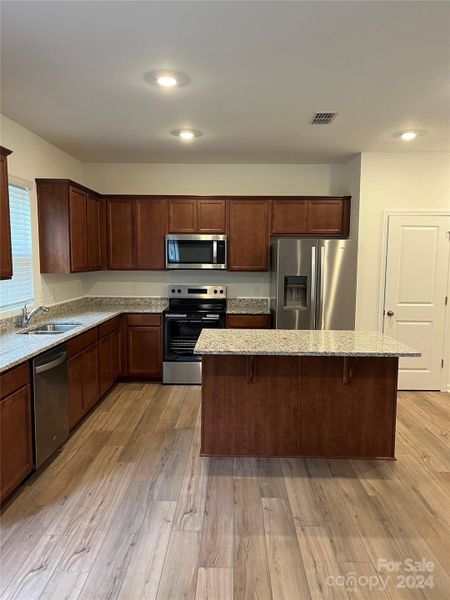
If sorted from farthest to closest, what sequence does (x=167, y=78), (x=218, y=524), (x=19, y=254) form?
1. (x=19, y=254)
2. (x=167, y=78)
3. (x=218, y=524)

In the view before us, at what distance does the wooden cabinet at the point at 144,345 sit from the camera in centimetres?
479

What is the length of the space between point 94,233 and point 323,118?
285 cm

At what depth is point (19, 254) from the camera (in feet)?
12.3

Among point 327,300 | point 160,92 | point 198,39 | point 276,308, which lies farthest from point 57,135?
point 327,300

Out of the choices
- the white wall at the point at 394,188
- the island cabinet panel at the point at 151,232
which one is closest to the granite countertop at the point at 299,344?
the white wall at the point at 394,188

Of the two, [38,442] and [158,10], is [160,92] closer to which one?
[158,10]

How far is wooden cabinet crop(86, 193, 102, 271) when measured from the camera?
4.53m

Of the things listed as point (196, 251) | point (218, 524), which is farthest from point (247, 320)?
point (218, 524)

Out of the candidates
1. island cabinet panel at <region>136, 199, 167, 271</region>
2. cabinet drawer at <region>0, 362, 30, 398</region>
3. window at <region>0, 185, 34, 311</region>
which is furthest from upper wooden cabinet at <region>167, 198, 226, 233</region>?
cabinet drawer at <region>0, 362, 30, 398</region>

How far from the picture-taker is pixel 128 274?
530 cm

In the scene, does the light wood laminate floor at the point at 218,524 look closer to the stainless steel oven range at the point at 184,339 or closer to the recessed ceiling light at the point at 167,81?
the stainless steel oven range at the point at 184,339

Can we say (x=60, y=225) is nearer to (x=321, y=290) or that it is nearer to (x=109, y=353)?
(x=109, y=353)

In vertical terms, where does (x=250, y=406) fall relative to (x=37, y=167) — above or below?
below

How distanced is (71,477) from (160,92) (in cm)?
283
